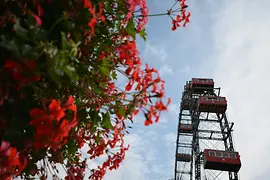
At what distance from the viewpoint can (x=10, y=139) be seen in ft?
2.73

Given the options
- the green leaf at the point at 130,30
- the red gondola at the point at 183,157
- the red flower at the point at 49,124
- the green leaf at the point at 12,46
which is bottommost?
the red flower at the point at 49,124

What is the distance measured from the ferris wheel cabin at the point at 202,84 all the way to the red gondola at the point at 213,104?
473 cm

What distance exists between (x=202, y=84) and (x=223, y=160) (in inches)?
405

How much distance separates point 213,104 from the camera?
2091 centimetres

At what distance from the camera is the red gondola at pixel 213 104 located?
67.8 ft

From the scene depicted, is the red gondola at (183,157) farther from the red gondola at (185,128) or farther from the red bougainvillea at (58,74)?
the red bougainvillea at (58,74)

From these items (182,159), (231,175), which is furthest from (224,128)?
(182,159)

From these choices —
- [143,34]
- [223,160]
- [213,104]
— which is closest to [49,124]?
[143,34]

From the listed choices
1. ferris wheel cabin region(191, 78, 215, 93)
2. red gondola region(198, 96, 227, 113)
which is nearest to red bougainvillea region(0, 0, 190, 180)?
red gondola region(198, 96, 227, 113)

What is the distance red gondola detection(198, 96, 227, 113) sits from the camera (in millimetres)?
20656

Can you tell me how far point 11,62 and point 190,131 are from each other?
3329cm

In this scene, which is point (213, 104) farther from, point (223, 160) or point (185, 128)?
point (185, 128)

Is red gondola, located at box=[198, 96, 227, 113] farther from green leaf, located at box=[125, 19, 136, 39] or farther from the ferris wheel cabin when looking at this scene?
green leaf, located at box=[125, 19, 136, 39]

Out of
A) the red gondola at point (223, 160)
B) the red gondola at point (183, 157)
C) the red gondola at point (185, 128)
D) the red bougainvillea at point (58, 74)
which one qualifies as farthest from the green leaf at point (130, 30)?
the red gondola at point (183, 157)
